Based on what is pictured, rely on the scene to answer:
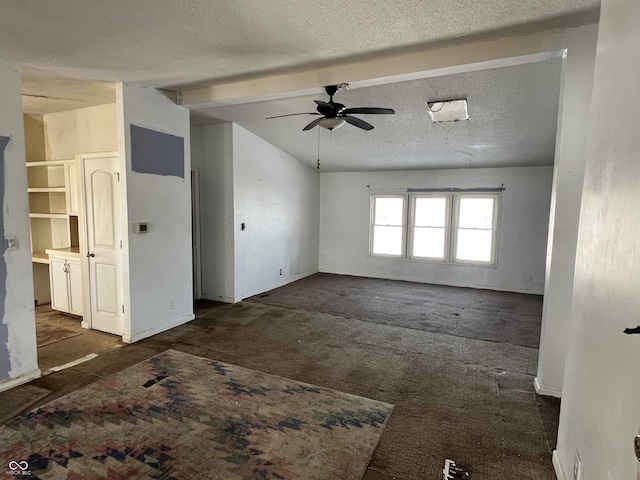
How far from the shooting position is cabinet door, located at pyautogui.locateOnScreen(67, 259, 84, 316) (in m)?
4.23

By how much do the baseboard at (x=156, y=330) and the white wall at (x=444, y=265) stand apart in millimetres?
4094

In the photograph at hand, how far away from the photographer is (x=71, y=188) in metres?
4.29

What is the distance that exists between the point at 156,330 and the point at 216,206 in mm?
2076

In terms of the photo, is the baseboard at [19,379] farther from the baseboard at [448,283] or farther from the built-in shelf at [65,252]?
the baseboard at [448,283]

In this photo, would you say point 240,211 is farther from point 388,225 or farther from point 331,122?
point 388,225

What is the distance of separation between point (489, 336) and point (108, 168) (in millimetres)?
4800

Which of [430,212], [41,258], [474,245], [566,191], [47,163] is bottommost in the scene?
[41,258]

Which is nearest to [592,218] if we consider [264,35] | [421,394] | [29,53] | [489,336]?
[421,394]

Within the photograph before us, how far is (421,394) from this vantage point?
277cm

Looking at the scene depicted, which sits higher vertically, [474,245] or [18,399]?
[474,245]

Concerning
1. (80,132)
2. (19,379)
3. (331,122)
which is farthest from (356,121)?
(19,379)

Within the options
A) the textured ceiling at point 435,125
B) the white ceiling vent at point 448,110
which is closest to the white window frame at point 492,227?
the textured ceiling at point 435,125

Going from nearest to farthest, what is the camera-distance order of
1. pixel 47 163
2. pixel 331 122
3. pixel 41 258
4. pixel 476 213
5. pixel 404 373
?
1. pixel 404 373
2. pixel 331 122
3. pixel 47 163
4. pixel 41 258
5. pixel 476 213

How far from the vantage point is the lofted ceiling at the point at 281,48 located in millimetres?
2166
